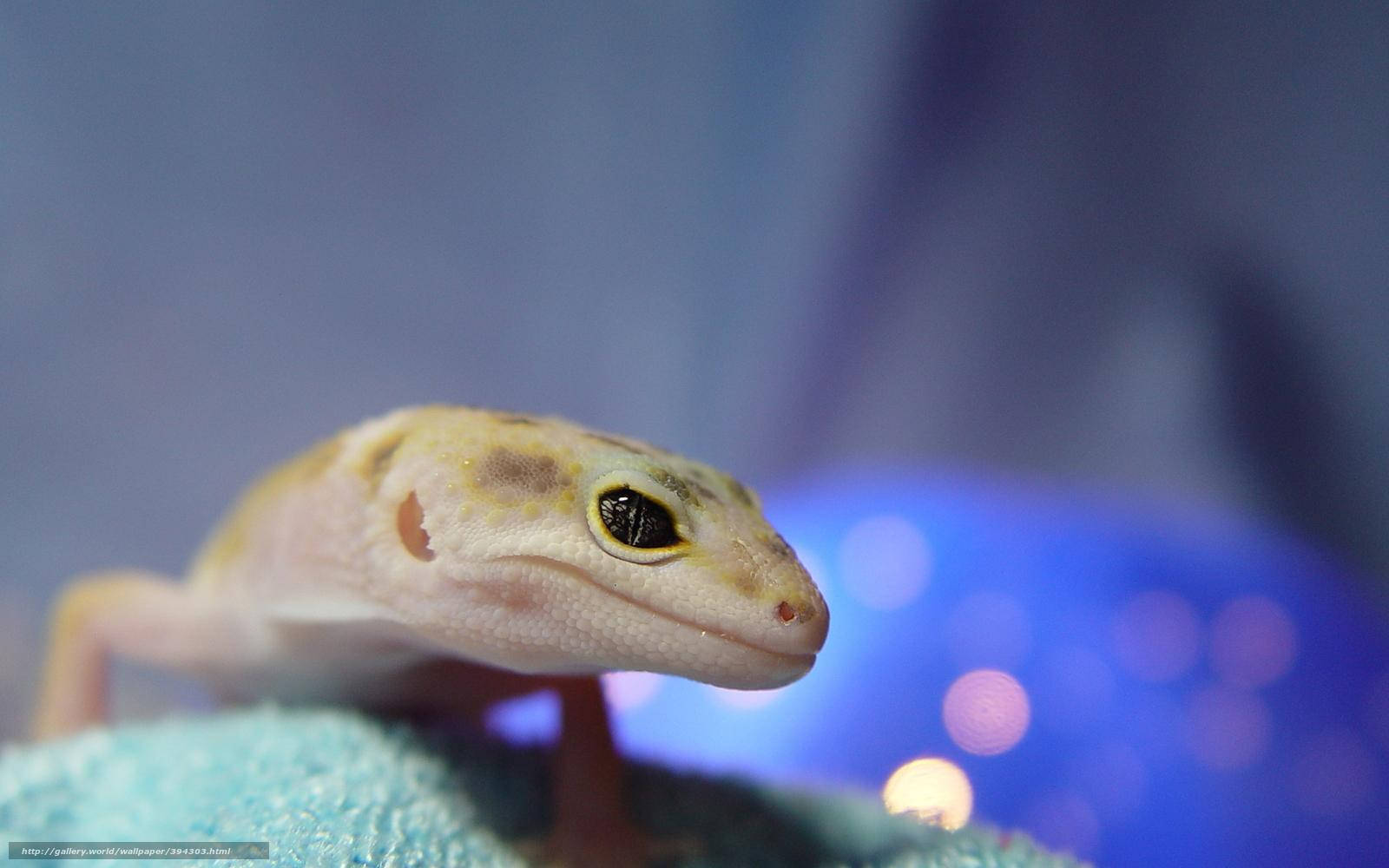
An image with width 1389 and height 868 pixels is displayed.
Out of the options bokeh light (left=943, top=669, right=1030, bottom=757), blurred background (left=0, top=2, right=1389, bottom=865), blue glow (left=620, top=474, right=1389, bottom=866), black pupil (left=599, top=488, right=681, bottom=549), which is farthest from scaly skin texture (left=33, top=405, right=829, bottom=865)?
bokeh light (left=943, top=669, right=1030, bottom=757)

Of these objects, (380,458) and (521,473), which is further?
(380,458)

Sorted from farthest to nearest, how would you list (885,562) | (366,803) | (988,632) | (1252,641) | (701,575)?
(885,562) < (988,632) < (1252,641) < (366,803) < (701,575)

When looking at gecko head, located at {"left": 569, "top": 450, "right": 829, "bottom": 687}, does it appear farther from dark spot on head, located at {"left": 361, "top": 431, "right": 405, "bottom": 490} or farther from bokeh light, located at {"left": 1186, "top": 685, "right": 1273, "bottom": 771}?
bokeh light, located at {"left": 1186, "top": 685, "right": 1273, "bottom": 771}

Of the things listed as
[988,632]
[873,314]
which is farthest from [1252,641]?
[873,314]

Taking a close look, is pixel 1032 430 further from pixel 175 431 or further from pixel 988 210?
pixel 175 431

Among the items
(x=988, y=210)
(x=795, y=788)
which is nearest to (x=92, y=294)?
(x=795, y=788)

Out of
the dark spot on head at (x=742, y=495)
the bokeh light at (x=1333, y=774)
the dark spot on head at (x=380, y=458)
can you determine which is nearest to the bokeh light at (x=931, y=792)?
the dark spot on head at (x=742, y=495)

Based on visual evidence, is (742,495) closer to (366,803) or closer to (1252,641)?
(366,803)
